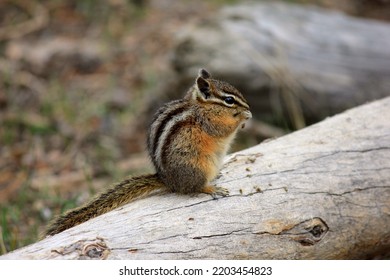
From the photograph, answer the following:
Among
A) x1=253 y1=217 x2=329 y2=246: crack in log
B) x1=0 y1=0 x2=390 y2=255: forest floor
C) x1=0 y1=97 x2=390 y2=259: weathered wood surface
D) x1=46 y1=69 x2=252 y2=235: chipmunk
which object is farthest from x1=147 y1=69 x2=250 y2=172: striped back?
x1=0 y1=0 x2=390 y2=255: forest floor

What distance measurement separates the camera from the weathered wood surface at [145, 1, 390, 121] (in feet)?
19.8

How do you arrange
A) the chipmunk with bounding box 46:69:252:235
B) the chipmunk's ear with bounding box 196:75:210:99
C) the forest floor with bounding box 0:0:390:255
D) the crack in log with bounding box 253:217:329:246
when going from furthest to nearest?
1. the forest floor with bounding box 0:0:390:255
2. the chipmunk's ear with bounding box 196:75:210:99
3. the chipmunk with bounding box 46:69:252:235
4. the crack in log with bounding box 253:217:329:246

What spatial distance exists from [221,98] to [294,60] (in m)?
2.62

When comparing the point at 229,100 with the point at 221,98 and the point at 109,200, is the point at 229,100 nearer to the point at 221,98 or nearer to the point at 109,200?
the point at 221,98

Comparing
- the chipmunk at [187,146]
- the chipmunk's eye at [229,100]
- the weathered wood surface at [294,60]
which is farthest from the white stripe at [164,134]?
the weathered wood surface at [294,60]

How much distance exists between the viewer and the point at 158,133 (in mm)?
3520

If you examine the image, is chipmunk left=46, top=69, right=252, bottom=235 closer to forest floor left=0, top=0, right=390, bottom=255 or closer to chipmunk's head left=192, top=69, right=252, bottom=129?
chipmunk's head left=192, top=69, right=252, bottom=129

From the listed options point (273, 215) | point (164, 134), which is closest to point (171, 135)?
point (164, 134)

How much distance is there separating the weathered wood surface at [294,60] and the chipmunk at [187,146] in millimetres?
2451

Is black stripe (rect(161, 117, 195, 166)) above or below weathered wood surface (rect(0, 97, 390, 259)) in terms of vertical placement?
above

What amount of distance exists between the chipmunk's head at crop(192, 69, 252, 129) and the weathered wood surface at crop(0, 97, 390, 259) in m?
0.34

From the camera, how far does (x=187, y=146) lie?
11.4ft

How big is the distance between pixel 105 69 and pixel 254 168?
15.2 feet

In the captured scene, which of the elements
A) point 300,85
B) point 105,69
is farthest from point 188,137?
point 105,69
